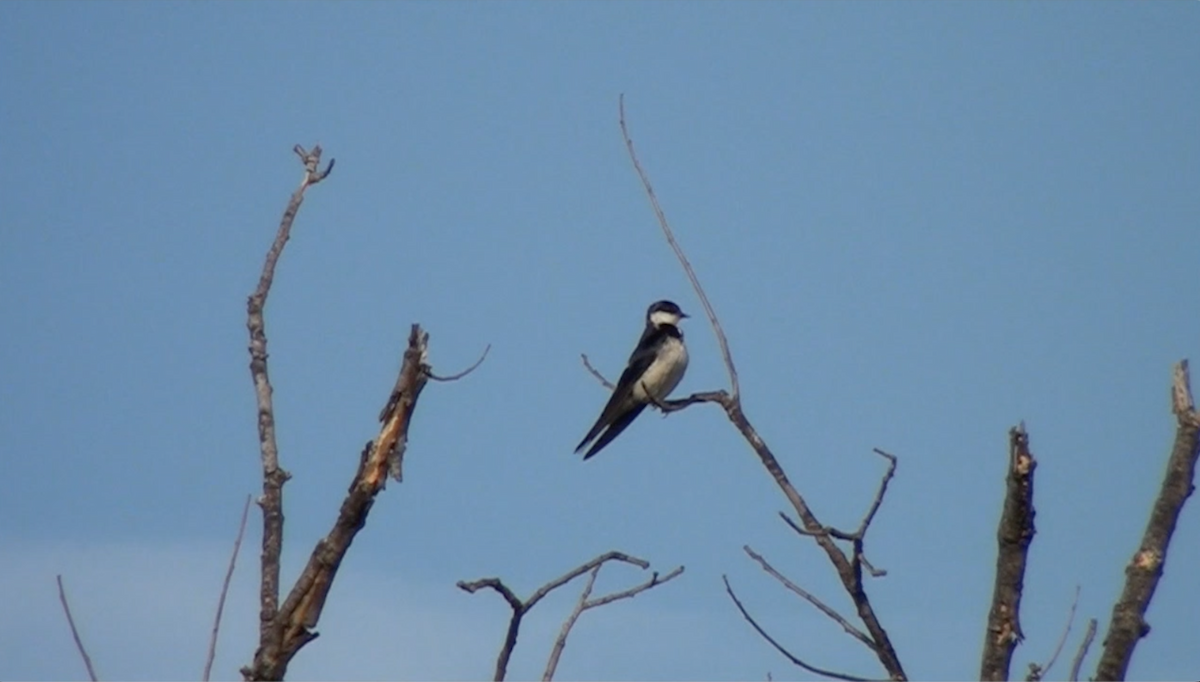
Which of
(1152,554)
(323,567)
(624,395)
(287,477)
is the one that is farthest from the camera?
(624,395)

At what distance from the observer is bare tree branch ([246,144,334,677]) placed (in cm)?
480

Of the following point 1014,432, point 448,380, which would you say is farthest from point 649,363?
point 1014,432

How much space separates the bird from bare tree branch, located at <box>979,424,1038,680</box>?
33.0 ft

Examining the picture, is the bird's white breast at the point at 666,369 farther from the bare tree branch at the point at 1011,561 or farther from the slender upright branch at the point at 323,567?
the bare tree branch at the point at 1011,561

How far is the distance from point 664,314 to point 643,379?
157cm

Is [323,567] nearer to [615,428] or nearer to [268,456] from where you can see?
[268,456]

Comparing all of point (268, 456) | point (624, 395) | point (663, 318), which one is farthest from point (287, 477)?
point (663, 318)

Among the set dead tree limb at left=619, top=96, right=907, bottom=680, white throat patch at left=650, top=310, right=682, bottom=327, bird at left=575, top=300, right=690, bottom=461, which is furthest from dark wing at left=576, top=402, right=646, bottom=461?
dead tree limb at left=619, top=96, right=907, bottom=680

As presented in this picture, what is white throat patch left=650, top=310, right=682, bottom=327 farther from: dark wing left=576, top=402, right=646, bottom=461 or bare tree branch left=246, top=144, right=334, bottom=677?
bare tree branch left=246, top=144, right=334, bottom=677

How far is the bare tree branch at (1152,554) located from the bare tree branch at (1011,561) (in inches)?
11.3

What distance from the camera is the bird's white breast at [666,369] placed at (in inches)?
592

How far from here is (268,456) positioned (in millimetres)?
5012

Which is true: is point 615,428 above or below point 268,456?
above

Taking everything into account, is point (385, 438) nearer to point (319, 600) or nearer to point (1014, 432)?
point (319, 600)
